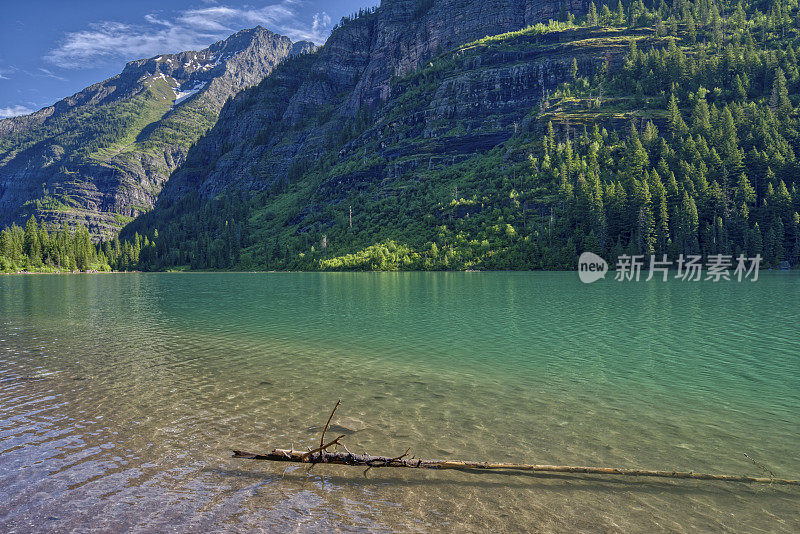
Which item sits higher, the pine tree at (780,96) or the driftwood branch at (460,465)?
the pine tree at (780,96)

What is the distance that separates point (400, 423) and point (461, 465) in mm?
4367

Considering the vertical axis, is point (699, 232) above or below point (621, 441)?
above

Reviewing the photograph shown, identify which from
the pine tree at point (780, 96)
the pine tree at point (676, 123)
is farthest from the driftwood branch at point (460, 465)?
the pine tree at point (780, 96)

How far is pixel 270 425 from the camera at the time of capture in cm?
1645

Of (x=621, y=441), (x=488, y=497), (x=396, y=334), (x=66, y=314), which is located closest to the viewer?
(x=488, y=497)

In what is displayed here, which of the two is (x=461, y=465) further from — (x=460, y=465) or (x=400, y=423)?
(x=400, y=423)

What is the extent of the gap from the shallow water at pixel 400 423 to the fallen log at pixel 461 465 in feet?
0.98

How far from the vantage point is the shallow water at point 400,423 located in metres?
10.6

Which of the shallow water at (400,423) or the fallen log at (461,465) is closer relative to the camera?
the shallow water at (400,423)

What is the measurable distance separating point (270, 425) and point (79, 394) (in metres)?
11.2

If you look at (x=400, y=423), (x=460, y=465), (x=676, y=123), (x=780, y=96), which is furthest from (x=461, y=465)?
(x=780, y=96)

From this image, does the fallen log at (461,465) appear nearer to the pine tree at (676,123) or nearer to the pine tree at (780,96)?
the pine tree at (676,123)

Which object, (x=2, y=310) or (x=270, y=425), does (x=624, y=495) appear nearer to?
(x=270, y=425)

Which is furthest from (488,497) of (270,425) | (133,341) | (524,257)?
(524,257)
